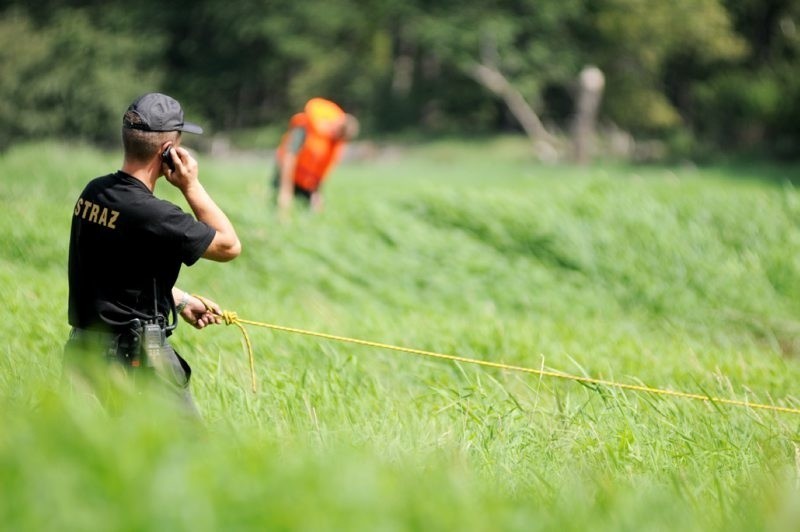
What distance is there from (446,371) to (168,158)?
263 centimetres

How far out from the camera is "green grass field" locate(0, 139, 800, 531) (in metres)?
2.13

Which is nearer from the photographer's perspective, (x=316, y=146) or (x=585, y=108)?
(x=316, y=146)

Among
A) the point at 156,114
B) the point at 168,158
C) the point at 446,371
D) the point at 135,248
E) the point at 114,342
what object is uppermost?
the point at 156,114

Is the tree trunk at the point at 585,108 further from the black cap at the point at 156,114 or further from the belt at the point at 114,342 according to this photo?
the belt at the point at 114,342

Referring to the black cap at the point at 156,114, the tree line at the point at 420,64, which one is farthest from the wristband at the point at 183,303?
the tree line at the point at 420,64

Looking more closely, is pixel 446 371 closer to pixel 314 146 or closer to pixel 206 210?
pixel 206 210

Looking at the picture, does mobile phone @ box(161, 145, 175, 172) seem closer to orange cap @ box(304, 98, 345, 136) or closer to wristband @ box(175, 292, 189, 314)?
wristband @ box(175, 292, 189, 314)

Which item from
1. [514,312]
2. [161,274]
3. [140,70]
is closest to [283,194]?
[514,312]

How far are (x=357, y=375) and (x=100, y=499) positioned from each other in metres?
3.78

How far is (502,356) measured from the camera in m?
6.65

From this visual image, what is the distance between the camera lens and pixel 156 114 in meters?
3.87

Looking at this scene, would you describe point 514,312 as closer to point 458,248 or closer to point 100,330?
point 458,248

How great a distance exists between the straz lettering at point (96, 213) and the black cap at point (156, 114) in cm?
31

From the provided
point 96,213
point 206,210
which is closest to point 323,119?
point 206,210
